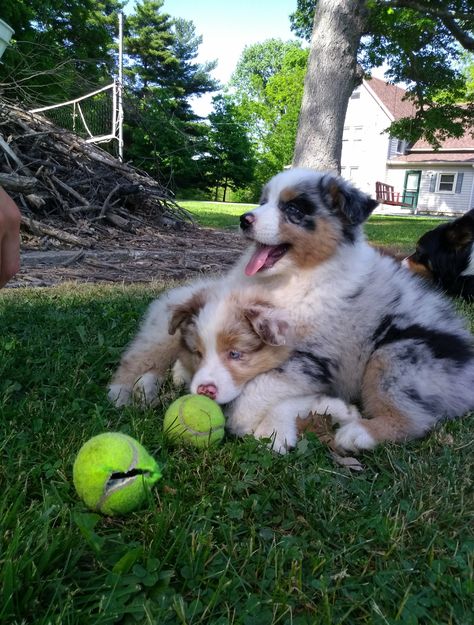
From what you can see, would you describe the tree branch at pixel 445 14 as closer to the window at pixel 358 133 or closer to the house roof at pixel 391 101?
the house roof at pixel 391 101

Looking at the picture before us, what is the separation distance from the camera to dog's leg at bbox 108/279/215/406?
9.32 feet

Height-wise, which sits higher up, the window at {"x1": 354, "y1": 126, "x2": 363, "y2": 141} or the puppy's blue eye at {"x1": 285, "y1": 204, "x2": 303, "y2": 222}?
A: the window at {"x1": 354, "y1": 126, "x2": 363, "y2": 141}

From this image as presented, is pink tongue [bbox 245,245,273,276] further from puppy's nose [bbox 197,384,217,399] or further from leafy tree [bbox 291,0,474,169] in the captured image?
leafy tree [bbox 291,0,474,169]

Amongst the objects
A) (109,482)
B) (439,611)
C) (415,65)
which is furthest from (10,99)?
(415,65)

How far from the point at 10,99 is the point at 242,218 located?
8683 mm

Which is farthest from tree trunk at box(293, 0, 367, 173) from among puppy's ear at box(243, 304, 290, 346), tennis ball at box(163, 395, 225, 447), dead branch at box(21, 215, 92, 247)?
tennis ball at box(163, 395, 225, 447)

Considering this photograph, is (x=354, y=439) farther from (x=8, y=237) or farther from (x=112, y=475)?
(x=8, y=237)

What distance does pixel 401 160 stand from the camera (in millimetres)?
42531

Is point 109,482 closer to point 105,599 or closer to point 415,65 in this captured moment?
point 105,599

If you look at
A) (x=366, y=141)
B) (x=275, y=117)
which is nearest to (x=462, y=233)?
(x=366, y=141)

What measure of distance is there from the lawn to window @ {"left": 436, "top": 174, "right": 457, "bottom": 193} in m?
42.3

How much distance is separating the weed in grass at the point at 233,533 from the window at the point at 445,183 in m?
42.3

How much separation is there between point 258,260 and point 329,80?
6995 millimetres

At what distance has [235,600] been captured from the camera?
1.49 meters
